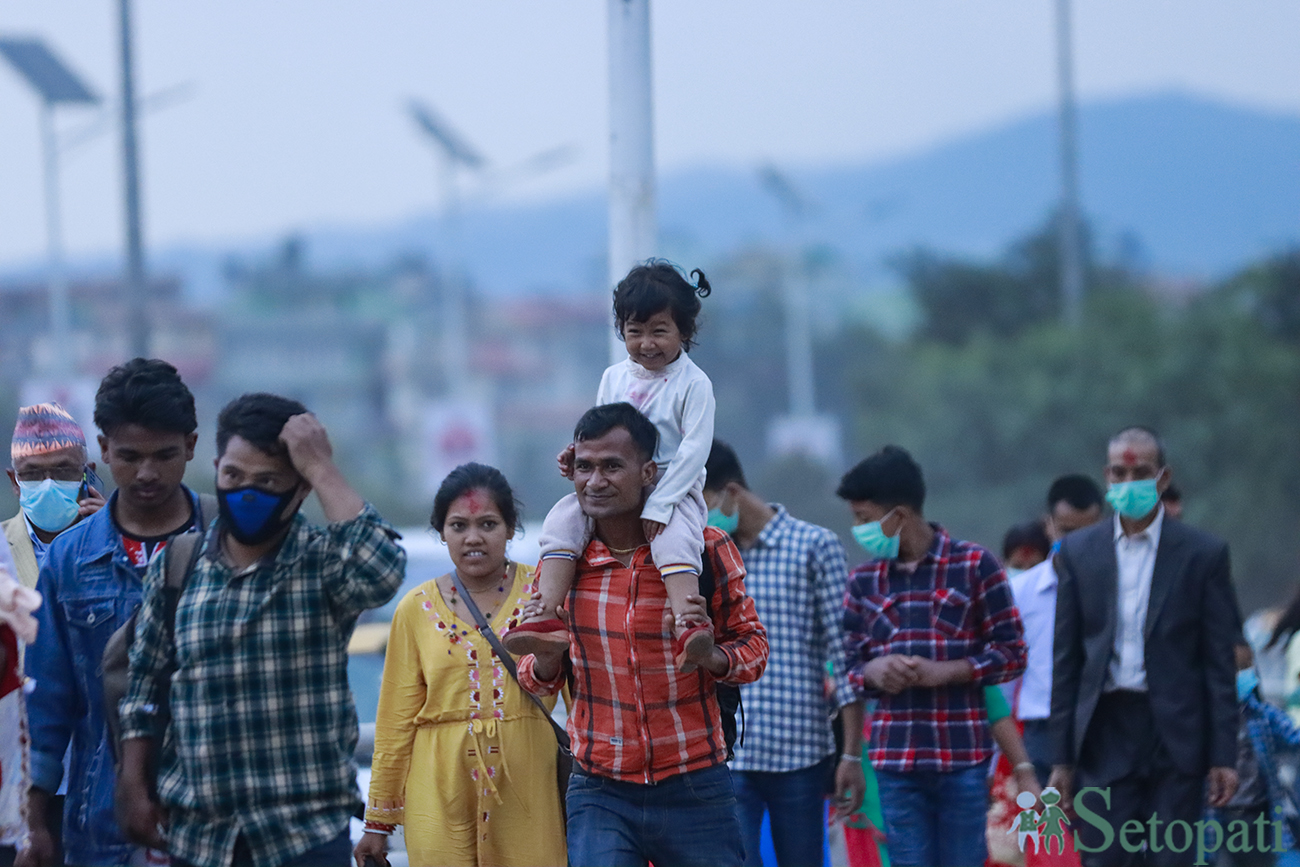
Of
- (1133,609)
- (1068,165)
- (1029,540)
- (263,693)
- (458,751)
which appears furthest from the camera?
(1068,165)

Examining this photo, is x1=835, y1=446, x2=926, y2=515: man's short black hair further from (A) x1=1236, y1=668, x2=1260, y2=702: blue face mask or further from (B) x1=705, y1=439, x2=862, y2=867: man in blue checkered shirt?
(A) x1=1236, y1=668, x2=1260, y2=702: blue face mask

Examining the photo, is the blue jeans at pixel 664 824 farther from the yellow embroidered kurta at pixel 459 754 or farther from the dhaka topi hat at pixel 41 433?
the dhaka topi hat at pixel 41 433

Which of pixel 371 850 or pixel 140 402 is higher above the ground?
pixel 140 402

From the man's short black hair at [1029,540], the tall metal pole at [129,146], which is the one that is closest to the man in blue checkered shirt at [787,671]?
the man's short black hair at [1029,540]

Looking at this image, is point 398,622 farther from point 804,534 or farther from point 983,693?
point 983,693

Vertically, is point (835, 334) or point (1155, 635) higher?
point (835, 334)

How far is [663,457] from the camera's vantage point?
4.77 meters

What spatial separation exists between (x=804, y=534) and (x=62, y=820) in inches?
122

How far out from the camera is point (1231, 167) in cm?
10619

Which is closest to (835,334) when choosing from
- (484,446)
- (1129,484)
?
(484,446)

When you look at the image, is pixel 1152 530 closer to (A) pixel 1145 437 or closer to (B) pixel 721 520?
(A) pixel 1145 437

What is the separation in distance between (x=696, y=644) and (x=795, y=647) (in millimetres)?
2251

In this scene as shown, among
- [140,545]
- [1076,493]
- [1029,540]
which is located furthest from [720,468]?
[1029,540]

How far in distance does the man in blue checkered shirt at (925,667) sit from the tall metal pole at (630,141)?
4.43 ft
